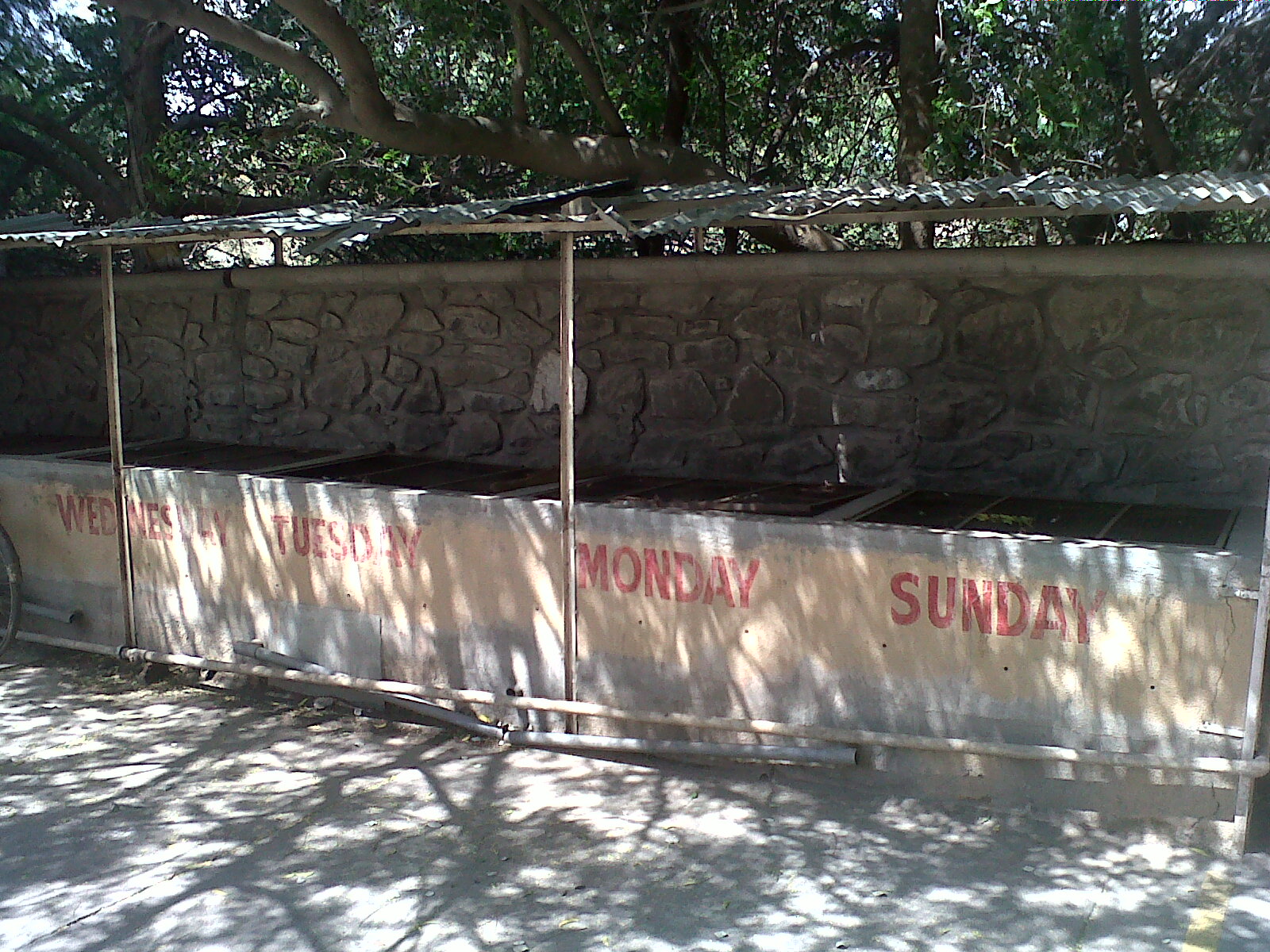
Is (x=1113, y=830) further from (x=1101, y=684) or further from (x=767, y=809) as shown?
(x=767, y=809)

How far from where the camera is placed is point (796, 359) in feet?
18.9

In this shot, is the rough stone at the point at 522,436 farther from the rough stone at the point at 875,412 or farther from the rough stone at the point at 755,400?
the rough stone at the point at 875,412

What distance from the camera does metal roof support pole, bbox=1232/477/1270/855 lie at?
3.71 meters

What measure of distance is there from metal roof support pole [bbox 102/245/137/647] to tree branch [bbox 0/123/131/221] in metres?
3.10

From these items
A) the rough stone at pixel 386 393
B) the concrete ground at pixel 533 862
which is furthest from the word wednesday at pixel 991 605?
the rough stone at pixel 386 393

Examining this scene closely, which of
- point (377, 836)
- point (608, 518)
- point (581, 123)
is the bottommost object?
point (377, 836)

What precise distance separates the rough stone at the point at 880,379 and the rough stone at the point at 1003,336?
0.99ft

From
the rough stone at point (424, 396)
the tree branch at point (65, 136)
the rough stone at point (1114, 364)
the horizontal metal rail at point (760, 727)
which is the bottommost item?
the horizontal metal rail at point (760, 727)

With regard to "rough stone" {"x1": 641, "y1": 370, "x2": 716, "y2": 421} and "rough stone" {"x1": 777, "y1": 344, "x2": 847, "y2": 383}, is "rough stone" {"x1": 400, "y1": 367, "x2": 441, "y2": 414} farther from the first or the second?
"rough stone" {"x1": 777, "y1": 344, "x2": 847, "y2": 383}

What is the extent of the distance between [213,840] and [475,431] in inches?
123

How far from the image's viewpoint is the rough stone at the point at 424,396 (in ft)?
22.4

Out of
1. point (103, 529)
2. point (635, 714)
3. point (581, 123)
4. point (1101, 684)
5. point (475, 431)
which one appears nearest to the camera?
point (1101, 684)

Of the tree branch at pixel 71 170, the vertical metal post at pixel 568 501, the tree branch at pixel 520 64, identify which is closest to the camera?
the vertical metal post at pixel 568 501

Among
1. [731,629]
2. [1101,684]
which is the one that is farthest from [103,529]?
[1101,684]
